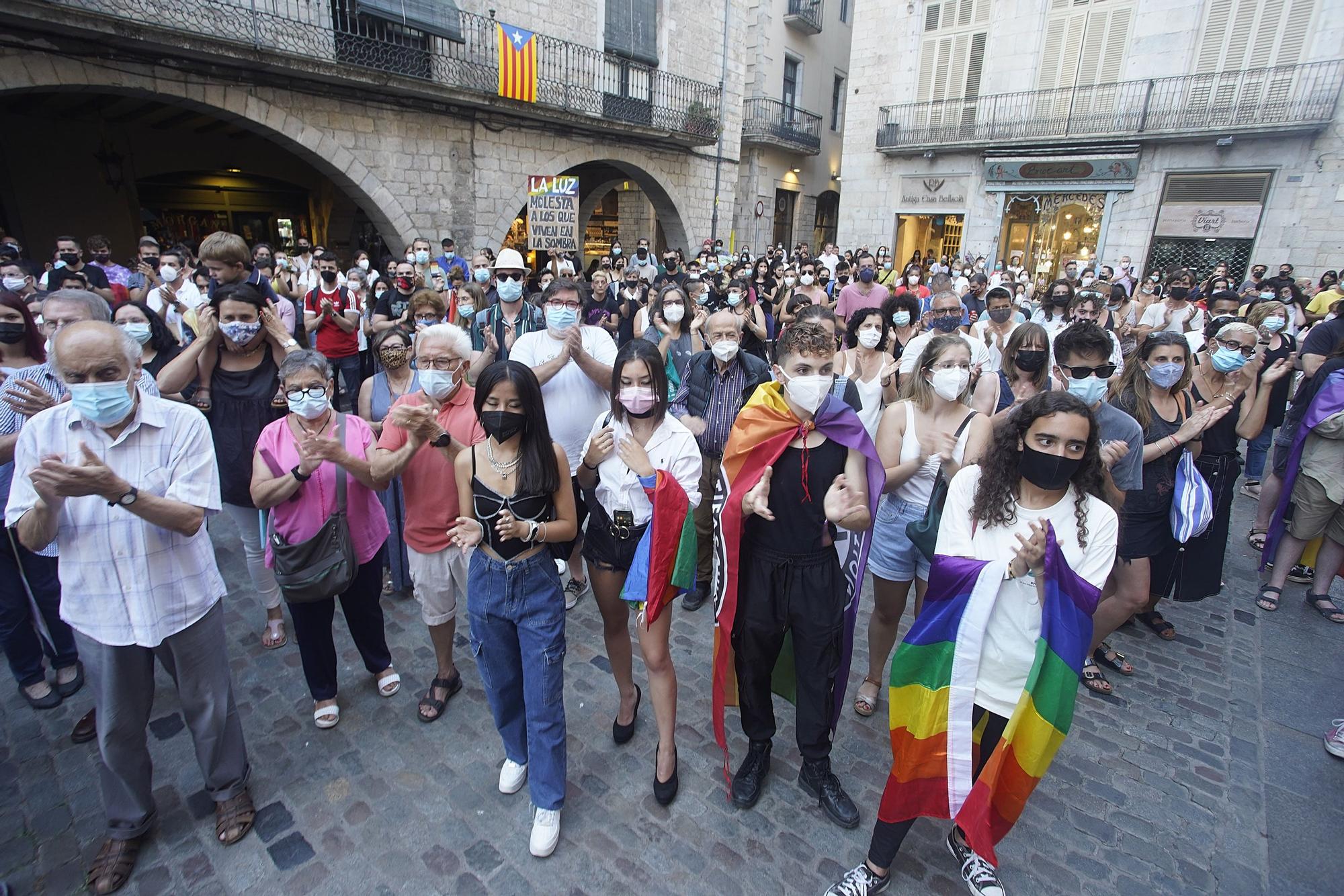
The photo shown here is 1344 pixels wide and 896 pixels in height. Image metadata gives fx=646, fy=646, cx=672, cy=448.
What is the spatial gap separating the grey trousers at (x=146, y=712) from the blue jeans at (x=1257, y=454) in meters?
9.21

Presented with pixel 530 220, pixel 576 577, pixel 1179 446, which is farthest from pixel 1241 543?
pixel 530 220

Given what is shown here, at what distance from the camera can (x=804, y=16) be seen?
79.4 ft

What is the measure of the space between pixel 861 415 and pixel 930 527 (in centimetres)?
163

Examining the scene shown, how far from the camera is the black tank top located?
2.79m

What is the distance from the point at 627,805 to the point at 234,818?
175 cm

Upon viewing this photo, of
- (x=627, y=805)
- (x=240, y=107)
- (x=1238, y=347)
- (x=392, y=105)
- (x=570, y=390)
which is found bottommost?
(x=627, y=805)

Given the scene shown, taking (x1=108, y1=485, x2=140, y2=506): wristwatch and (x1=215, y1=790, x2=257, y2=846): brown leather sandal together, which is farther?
(x1=215, y1=790, x2=257, y2=846): brown leather sandal

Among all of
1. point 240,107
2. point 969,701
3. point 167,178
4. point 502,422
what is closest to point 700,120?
point 240,107

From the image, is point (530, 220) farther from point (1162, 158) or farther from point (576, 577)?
point (1162, 158)

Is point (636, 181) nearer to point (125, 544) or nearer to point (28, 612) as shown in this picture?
point (28, 612)

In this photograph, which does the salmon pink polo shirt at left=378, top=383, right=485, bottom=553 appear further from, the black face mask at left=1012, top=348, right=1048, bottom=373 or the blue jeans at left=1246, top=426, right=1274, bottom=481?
the blue jeans at left=1246, top=426, right=1274, bottom=481

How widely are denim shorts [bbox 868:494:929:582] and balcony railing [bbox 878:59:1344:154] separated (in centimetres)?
1972

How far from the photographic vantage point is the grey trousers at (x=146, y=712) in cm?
258

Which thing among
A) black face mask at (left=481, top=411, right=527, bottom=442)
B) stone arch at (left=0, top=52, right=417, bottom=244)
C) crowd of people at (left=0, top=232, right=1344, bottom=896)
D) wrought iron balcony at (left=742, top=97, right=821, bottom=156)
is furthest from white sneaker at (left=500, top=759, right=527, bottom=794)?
wrought iron balcony at (left=742, top=97, right=821, bottom=156)
